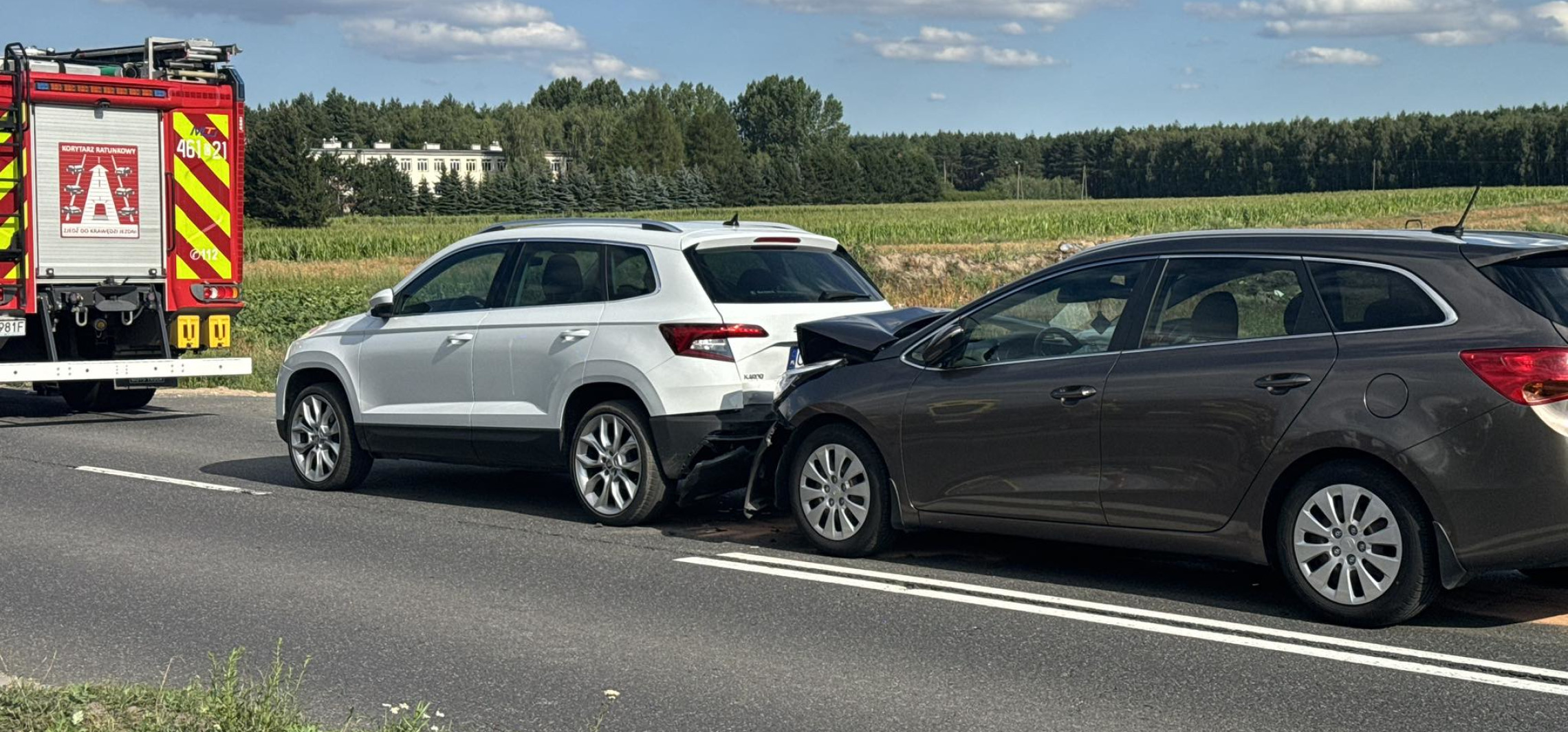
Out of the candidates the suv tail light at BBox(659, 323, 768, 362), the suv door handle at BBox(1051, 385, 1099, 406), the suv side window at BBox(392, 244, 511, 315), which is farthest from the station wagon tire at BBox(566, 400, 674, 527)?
the suv door handle at BBox(1051, 385, 1099, 406)

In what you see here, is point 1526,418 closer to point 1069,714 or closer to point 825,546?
point 1069,714

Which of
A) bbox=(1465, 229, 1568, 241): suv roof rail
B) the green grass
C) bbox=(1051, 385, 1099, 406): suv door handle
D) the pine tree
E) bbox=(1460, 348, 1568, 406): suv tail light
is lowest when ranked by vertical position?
the green grass

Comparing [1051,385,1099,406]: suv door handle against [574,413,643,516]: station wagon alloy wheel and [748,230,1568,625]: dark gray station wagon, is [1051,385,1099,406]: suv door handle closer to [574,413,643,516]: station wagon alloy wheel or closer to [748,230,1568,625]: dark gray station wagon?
[748,230,1568,625]: dark gray station wagon

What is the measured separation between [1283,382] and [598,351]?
3883 millimetres

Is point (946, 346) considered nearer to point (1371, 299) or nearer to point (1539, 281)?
point (1371, 299)

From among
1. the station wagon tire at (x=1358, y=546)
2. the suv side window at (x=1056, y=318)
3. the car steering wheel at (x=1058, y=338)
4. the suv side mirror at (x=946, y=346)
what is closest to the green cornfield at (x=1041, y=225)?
the suv side mirror at (x=946, y=346)

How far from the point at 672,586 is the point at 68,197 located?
31.4 ft

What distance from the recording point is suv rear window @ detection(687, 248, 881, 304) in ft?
29.6

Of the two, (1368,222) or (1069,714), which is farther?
(1368,222)

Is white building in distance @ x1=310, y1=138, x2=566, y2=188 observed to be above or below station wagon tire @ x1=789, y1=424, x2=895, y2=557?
above

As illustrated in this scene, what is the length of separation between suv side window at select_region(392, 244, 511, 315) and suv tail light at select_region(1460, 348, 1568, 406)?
222 inches

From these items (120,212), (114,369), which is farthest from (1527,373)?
(120,212)

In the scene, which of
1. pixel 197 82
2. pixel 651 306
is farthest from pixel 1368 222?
pixel 651 306

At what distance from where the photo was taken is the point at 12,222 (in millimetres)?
14234
